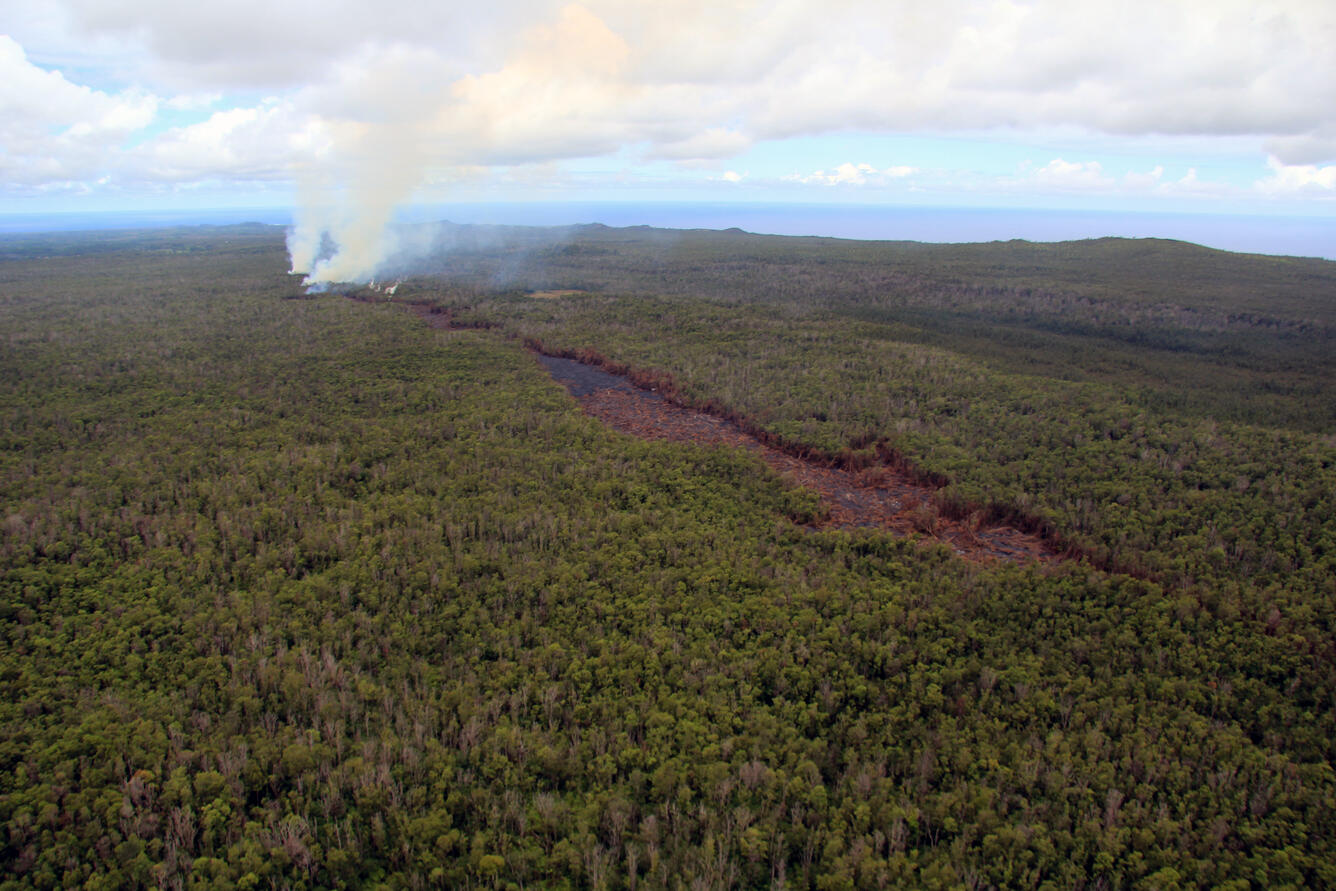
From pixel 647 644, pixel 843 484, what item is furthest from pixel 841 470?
pixel 647 644

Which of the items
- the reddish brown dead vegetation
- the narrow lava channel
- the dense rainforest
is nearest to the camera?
the dense rainforest

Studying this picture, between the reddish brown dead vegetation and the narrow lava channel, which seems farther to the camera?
the reddish brown dead vegetation

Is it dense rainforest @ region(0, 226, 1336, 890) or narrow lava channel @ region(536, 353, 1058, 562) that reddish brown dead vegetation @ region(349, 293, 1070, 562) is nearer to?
narrow lava channel @ region(536, 353, 1058, 562)

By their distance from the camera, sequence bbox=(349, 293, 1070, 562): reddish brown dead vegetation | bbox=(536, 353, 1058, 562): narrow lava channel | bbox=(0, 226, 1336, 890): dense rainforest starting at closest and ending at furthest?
bbox=(0, 226, 1336, 890): dense rainforest, bbox=(536, 353, 1058, 562): narrow lava channel, bbox=(349, 293, 1070, 562): reddish brown dead vegetation

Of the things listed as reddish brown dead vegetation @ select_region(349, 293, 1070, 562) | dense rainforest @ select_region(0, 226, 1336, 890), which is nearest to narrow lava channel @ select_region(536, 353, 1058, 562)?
reddish brown dead vegetation @ select_region(349, 293, 1070, 562)

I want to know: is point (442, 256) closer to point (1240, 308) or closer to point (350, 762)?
point (1240, 308)

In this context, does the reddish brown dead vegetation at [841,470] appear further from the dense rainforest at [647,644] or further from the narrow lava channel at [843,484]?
the dense rainforest at [647,644]
